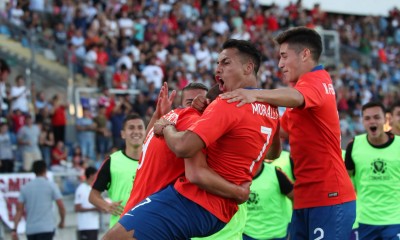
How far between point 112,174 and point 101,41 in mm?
12502

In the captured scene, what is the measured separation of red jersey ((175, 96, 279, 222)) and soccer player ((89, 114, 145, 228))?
134 inches

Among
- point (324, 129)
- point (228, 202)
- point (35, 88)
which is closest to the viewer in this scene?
point (228, 202)

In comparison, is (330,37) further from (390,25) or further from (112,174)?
(112,174)

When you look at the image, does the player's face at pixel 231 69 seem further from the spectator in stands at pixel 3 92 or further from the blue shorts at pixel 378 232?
the spectator in stands at pixel 3 92

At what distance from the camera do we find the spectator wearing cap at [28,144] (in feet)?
53.9

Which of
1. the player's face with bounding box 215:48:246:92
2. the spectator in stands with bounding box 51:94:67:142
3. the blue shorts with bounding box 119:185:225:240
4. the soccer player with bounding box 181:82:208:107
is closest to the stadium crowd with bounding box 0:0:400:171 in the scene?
the spectator in stands with bounding box 51:94:67:142

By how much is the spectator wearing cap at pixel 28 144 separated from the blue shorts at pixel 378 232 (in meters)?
8.42

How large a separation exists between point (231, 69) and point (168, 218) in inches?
50.8

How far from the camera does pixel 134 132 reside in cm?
959

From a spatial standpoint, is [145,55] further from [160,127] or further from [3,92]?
[160,127]

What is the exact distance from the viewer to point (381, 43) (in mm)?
35250

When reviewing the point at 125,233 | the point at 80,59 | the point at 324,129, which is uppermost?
the point at 80,59

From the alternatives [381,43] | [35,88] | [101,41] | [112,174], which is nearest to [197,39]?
[101,41]

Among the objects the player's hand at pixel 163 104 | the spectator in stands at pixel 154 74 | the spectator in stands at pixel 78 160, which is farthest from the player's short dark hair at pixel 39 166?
the spectator in stands at pixel 154 74
